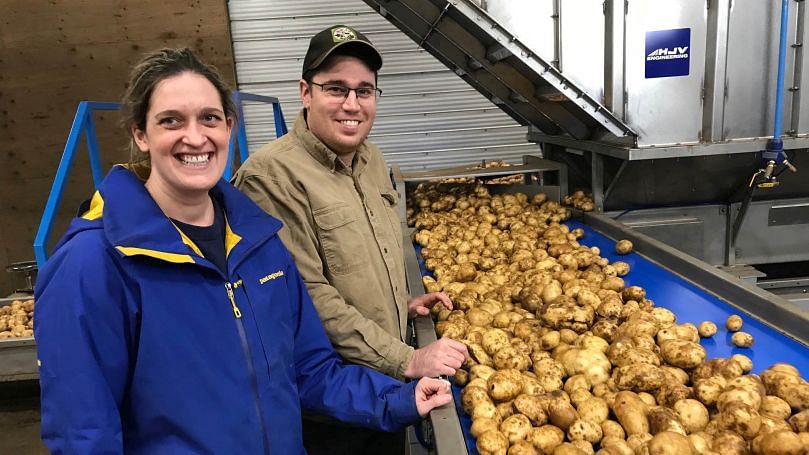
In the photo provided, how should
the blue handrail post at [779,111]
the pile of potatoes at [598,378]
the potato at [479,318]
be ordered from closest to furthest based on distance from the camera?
the pile of potatoes at [598,378], the potato at [479,318], the blue handrail post at [779,111]

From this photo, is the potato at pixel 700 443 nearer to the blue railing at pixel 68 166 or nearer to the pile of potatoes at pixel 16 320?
the blue railing at pixel 68 166

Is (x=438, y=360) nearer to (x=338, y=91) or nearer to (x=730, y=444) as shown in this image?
(x=730, y=444)

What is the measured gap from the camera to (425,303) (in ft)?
8.16

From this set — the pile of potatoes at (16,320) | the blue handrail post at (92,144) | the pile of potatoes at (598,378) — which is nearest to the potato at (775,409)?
the pile of potatoes at (598,378)

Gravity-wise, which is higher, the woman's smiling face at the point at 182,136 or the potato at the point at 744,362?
the woman's smiling face at the point at 182,136

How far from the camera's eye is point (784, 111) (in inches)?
140

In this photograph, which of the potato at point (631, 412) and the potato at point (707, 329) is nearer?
the potato at point (631, 412)

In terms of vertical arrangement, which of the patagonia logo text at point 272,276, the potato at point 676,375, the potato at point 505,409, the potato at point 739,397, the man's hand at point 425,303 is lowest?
the potato at point 505,409

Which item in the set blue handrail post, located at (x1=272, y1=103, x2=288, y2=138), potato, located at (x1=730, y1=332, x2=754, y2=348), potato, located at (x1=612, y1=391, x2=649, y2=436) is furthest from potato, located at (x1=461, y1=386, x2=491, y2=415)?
blue handrail post, located at (x1=272, y1=103, x2=288, y2=138)

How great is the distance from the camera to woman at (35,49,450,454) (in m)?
1.14

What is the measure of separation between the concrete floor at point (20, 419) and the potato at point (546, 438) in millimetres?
4165

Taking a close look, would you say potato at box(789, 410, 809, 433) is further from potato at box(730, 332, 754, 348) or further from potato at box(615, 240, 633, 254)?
potato at box(615, 240, 633, 254)

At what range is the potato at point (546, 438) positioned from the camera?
158 cm

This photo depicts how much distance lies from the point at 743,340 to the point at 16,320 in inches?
191
